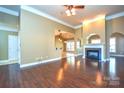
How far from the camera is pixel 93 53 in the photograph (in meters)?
10.2

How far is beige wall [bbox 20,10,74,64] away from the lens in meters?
6.71

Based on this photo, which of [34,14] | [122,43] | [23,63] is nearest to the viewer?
[23,63]

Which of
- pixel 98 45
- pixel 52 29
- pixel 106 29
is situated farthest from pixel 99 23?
pixel 52 29

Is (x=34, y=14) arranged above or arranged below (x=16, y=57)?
above

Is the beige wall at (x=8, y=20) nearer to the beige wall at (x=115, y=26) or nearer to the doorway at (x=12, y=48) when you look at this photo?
the doorway at (x=12, y=48)

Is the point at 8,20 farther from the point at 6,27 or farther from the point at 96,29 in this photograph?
the point at 96,29

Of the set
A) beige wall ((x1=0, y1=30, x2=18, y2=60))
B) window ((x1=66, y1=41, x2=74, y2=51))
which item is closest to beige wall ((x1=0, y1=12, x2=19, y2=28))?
beige wall ((x1=0, y1=30, x2=18, y2=60))

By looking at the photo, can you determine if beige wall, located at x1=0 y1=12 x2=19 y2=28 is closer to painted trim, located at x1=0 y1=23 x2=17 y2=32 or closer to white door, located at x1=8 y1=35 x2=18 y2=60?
painted trim, located at x1=0 y1=23 x2=17 y2=32

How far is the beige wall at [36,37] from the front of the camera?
6.71m

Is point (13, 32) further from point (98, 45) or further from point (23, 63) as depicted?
point (98, 45)

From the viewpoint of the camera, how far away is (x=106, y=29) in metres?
9.63

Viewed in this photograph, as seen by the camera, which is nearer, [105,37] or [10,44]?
[10,44]

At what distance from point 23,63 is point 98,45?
573 cm

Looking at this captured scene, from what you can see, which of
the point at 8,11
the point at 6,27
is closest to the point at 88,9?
the point at 8,11
